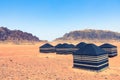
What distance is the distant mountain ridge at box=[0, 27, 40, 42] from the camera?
13565 centimetres

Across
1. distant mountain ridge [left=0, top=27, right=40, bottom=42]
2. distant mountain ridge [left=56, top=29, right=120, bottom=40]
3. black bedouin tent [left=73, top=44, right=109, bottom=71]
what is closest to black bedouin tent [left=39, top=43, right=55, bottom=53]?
black bedouin tent [left=73, top=44, right=109, bottom=71]

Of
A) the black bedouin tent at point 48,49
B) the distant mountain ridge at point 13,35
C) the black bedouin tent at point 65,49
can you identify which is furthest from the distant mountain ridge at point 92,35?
the black bedouin tent at point 65,49

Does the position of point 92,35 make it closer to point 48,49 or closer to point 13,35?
point 13,35

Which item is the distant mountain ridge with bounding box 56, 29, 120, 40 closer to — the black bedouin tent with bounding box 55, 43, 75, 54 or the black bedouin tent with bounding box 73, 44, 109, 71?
the black bedouin tent with bounding box 55, 43, 75, 54

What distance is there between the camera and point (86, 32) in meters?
191

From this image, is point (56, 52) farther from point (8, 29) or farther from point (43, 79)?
point (8, 29)

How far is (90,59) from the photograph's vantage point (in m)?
20.2

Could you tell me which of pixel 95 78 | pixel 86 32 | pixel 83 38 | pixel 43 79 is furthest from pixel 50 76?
pixel 86 32

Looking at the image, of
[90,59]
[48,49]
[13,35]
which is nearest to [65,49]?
[48,49]

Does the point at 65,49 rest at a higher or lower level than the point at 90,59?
higher

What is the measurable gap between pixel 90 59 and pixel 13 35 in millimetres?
127978

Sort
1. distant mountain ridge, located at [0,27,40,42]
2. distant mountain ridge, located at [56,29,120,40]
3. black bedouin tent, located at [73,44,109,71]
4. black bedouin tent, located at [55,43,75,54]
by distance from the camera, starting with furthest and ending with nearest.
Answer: distant mountain ridge, located at [56,29,120,40], distant mountain ridge, located at [0,27,40,42], black bedouin tent, located at [55,43,75,54], black bedouin tent, located at [73,44,109,71]

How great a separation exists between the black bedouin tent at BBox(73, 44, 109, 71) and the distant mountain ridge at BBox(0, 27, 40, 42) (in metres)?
118

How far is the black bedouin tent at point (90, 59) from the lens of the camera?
20.0 m
